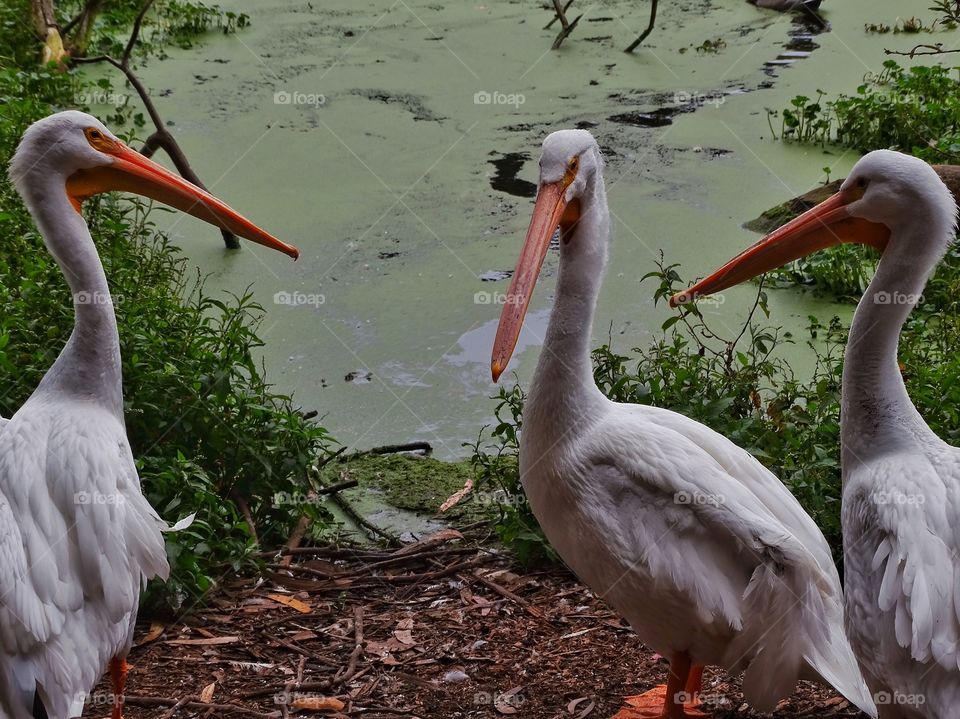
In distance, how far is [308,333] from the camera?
657 cm

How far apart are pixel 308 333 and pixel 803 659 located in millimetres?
3915

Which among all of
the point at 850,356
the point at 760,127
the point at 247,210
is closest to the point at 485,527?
the point at 850,356

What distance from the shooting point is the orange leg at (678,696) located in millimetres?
3535

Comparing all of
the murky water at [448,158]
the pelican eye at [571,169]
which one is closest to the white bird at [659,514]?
the pelican eye at [571,169]

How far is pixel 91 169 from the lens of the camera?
377cm

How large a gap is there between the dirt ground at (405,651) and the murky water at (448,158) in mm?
1187

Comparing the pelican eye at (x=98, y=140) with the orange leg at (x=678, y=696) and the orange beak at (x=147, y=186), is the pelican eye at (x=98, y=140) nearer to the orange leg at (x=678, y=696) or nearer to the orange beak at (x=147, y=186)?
the orange beak at (x=147, y=186)

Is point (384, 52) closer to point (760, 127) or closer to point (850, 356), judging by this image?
point (760, 127)

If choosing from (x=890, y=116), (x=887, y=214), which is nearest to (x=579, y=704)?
(x=887, y=214)

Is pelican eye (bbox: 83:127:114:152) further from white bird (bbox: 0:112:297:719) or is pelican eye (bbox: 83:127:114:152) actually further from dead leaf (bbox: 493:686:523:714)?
dead leaf (bbox: 493:686:523:714)

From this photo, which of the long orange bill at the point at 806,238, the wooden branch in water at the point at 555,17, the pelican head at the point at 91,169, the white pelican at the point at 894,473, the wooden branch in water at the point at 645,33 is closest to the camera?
the white pelican at the point at 894,473

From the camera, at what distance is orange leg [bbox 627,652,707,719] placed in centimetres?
354

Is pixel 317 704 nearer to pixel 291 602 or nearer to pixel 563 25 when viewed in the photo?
pixel 291 602

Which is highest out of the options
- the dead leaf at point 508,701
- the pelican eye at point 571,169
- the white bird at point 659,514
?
the pelican eye at point 571,169
